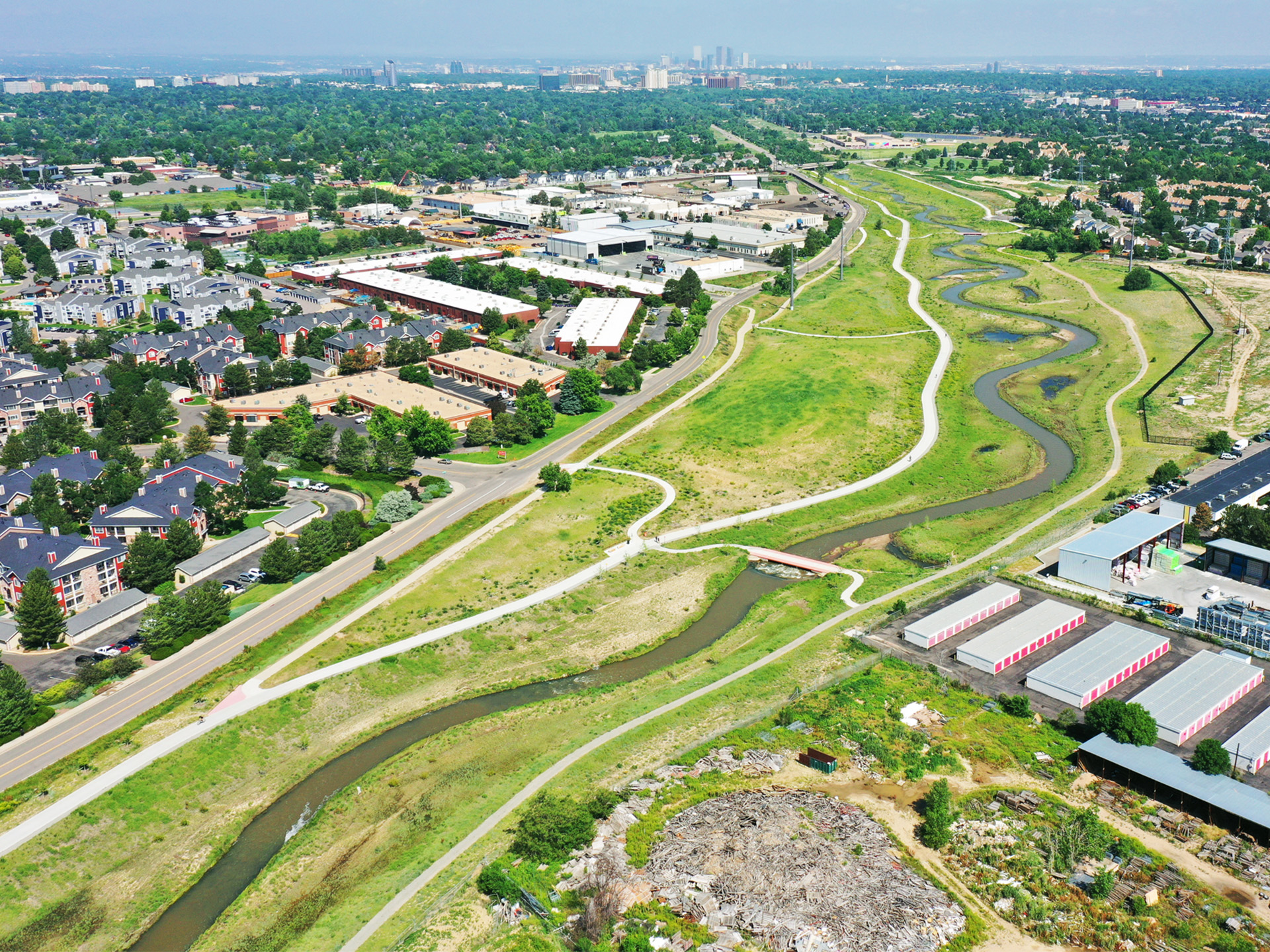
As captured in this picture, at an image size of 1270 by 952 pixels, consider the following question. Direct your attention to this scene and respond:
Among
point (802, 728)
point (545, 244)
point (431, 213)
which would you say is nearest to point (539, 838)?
point (802, 728)

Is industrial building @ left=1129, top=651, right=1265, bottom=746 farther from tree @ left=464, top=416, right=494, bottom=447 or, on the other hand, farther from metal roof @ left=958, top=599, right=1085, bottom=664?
tree @ left=464, top=416, right=494, bottom=447

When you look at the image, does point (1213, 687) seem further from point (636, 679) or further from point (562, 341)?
point (562, 341)

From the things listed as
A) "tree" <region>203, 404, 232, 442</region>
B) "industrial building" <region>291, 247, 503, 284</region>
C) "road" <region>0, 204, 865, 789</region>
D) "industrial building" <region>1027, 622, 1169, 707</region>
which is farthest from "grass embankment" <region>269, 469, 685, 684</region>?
"industrial building" <region>291, 247, 503, 284</region>

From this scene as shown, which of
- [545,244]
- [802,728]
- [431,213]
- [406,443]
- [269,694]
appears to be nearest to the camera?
→ [802,728]

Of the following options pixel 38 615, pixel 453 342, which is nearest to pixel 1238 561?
pixel 38 615

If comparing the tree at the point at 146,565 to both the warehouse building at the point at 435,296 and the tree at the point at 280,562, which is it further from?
the warehouse building at the point at 435,296

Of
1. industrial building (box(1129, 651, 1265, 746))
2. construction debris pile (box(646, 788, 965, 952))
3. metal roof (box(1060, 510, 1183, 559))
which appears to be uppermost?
metal roof (box(1060, 510, 1183, 559))
